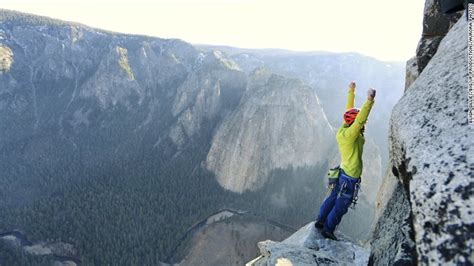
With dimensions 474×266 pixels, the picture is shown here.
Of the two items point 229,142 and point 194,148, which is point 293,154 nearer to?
point 229,142

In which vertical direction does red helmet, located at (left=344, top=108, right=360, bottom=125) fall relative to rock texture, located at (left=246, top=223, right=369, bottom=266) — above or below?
above

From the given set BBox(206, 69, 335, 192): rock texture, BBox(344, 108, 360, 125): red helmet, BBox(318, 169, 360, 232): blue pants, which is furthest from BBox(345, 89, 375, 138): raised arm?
BBox(206, 69, 335, 192): rock texture

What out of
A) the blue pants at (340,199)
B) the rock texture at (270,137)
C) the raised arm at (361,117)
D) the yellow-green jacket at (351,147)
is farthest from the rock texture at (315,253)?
the rock texture at (270,137)

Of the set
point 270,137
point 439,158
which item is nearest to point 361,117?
point 439,158

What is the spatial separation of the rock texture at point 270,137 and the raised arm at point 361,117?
124075mm

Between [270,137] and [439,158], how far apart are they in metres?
140

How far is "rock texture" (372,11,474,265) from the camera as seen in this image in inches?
269

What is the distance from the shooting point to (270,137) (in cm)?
14750

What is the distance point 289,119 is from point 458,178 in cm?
14297

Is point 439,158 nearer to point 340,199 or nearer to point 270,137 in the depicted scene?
point 340,199

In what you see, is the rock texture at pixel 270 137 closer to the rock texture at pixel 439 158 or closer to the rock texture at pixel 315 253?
the rock texture at pixel 315 253

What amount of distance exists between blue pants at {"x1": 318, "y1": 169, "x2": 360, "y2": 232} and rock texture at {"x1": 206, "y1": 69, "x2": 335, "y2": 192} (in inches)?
4789

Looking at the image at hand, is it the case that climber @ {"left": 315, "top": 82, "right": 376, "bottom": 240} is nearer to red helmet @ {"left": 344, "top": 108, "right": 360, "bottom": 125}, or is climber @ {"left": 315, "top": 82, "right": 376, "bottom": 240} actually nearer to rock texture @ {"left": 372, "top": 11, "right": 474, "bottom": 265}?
red helmet @ {"left": 344, "top": 108, "right": 360, "bottom": 125}

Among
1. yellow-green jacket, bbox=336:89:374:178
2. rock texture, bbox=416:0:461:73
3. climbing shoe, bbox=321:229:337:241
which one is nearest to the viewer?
yellow-green jacket, bbox=336:89:374:178
